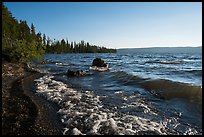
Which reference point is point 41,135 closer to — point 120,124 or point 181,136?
point 120,124

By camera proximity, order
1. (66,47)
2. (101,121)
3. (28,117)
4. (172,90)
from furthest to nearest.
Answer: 1. (66,47)
2. (172,90)
3. (101,121)
4. (28,117)

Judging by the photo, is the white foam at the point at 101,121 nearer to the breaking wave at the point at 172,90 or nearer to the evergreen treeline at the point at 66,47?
the breaking wave at the point at 172,90

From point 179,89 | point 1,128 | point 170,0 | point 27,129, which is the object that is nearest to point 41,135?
point 27,129

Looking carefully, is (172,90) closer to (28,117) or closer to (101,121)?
(101,121)

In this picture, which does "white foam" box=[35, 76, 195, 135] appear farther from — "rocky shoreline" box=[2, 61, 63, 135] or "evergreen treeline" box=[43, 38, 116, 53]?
"evergreen treeline" box=[43, 38, 116, 53]

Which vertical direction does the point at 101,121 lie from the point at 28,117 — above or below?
below

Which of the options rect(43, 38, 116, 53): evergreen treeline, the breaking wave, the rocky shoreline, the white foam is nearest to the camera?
the rocky shoreline

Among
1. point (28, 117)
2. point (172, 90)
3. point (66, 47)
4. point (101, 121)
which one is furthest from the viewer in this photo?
point (66, 47)

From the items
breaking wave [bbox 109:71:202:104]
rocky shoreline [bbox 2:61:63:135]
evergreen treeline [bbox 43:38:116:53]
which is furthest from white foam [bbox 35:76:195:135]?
evergreen treeline [bbox 43:38:116:53]

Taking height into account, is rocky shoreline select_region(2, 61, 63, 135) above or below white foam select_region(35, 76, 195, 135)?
above

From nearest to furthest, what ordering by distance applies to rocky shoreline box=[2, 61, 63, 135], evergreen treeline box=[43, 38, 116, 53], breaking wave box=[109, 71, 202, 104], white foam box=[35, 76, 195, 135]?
rocky shoreline box=[2, 61, 63, 135], white foam box=[35, 76, 195, 135], breaking wave box=[109, 71, 202, 104], evergreen treeline box=[43, 38, 116, 53]

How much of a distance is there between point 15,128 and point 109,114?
421 cm

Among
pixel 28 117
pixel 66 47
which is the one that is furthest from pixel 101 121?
pixel 66 47

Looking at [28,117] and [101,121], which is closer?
[28,117]
